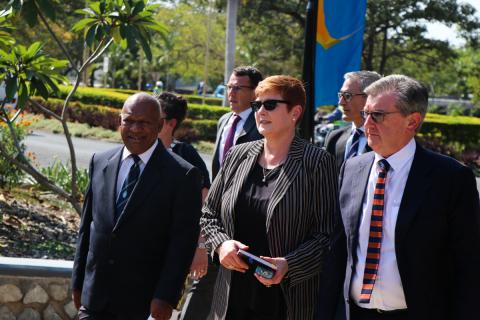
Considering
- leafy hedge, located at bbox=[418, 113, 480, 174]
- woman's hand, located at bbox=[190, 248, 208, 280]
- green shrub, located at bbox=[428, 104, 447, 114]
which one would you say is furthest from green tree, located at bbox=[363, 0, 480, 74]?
woman's hand, located at bbox=[190, 248, 208, 280]

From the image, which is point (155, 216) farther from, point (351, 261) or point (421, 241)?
point (421, 241)

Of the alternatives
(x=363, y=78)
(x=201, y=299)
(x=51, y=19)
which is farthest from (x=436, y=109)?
(x=201, y=299)

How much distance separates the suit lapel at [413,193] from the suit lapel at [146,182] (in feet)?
4.65

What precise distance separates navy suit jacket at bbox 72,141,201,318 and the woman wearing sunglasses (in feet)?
0.60

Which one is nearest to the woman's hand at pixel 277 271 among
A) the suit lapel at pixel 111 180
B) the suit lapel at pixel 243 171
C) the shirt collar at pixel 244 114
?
the suit lapel at pixel 243 171

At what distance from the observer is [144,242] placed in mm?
4246

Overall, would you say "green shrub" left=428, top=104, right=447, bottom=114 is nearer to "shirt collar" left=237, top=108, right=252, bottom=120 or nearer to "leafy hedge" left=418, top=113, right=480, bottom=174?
"leafy hedge" left=418, top=113, right=480, bottom=174

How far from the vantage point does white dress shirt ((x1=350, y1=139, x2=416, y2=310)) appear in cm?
351

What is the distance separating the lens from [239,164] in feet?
14.3

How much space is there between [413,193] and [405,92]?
0.48m

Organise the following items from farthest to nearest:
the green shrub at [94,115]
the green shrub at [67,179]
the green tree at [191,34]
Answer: the green tree at [191,34] → the green shrub at [94,115] → the green shrub at [67,179]

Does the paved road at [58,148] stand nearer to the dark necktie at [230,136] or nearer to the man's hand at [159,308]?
the dark necktie at [230,136]

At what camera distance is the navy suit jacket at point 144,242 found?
4.21 m

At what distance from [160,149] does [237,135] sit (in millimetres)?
1596
